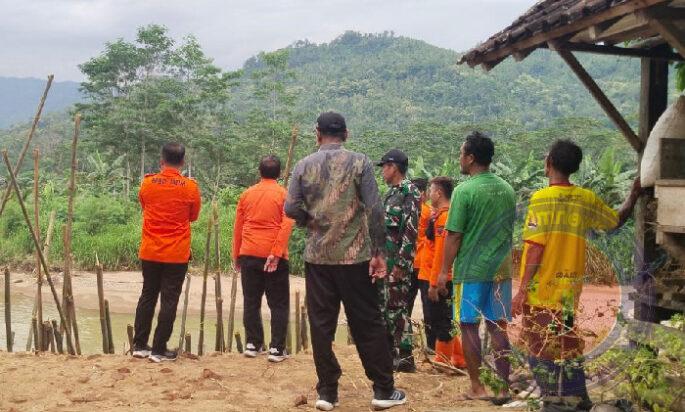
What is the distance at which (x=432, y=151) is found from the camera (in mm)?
32406

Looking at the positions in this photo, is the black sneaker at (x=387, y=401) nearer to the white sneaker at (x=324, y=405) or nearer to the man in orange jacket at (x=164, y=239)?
the white sneaker at (x=324, y=405)

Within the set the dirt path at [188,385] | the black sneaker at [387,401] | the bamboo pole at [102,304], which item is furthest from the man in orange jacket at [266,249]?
the black sneaker at [387,401]

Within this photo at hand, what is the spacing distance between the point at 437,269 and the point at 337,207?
3.87 feet

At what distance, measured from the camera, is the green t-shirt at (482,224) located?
411 cm

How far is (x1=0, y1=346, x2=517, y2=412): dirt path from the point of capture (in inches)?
173

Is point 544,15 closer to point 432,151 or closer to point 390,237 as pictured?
point 390,237

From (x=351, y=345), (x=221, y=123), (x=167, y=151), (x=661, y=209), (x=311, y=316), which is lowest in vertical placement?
(x=351, y=345)

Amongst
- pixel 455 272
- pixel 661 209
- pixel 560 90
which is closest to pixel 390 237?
pixel 455 272

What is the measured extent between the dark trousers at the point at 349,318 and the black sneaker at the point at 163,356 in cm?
174

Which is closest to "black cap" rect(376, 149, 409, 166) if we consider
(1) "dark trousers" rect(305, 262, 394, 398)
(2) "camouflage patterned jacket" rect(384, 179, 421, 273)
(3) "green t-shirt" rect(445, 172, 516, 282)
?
(2) "camouflage patterned jacket" rect(384, 179, 421, 273)

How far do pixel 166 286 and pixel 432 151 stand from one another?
27.5 metres

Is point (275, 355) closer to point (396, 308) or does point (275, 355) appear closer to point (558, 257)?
point (396, 308)

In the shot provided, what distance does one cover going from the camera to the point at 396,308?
16.3 ft

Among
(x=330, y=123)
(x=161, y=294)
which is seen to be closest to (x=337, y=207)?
(x=330, y=123)
